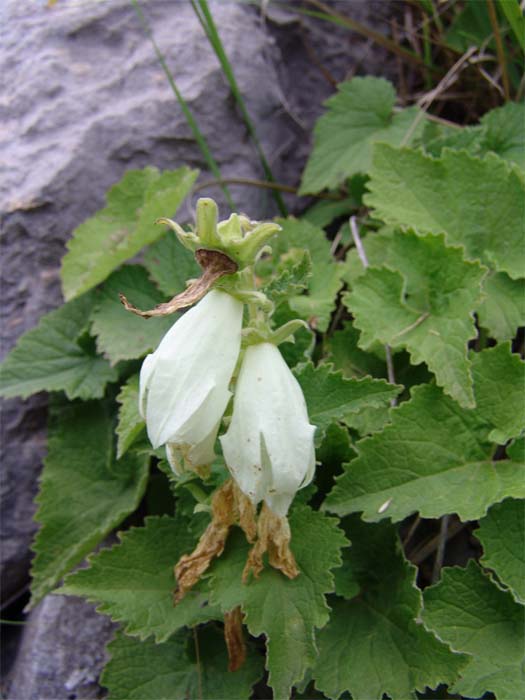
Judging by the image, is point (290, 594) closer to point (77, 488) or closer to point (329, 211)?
point (77, 488)

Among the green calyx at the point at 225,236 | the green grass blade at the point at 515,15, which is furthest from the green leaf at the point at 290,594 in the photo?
the green grass blade at the point at 515,15

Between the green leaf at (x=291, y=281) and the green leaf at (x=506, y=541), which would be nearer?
the green leaf at (x=291, y=281)

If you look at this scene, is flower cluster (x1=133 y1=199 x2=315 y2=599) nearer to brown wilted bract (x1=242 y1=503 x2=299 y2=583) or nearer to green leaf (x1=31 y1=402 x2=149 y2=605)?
brown wilted bract (x1=242 y1=503 x2=299 y2=583)

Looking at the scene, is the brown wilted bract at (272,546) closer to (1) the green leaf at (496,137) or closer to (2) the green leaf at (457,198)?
(2) the green leaf at (457,198)

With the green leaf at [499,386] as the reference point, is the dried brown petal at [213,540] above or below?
above

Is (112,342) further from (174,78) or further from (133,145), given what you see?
(174,78)

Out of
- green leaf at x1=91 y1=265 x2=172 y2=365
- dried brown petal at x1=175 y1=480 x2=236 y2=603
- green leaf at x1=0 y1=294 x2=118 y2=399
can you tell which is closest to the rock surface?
green leaf at x1=0 y1=294 x2=118 y2=399
